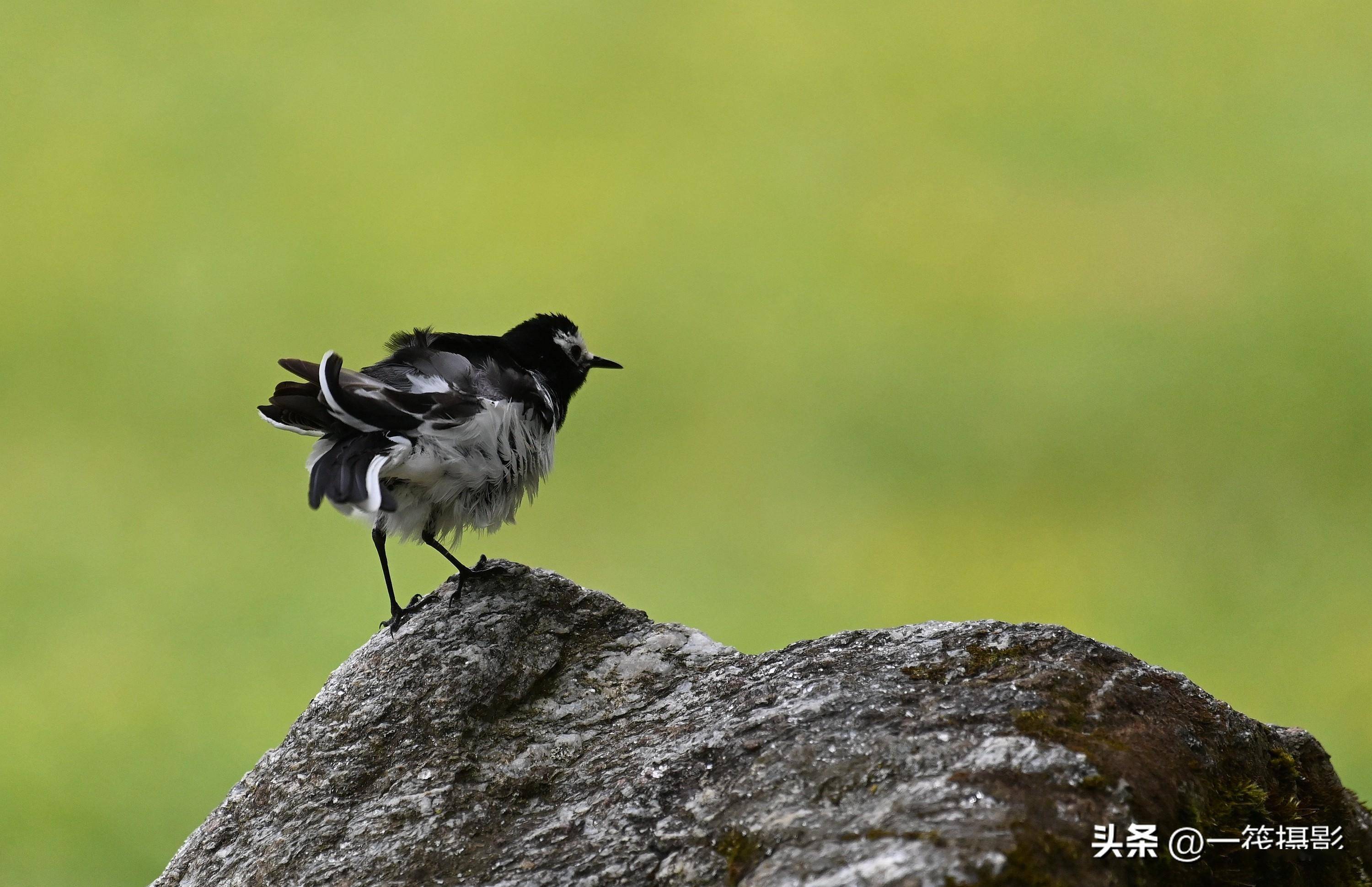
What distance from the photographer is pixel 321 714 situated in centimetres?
673

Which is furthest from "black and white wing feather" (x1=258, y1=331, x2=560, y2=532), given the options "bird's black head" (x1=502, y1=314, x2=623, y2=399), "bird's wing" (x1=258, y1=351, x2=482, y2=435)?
"bird's black head" (x1=502, y1=314, x2=623, y2=399)

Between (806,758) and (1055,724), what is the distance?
1039mm

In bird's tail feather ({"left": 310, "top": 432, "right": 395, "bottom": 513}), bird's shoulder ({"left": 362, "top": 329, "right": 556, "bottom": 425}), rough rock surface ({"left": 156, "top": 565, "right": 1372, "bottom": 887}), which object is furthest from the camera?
bird's shoulder ({"left": 362, "top": 329, "right": 556, "bottom": 425})

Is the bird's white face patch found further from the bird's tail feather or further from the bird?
the bird's tail feather

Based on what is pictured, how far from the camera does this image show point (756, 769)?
489 cm

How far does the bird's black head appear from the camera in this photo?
834cm

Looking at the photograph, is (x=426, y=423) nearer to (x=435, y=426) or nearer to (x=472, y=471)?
(x=435, y=426)

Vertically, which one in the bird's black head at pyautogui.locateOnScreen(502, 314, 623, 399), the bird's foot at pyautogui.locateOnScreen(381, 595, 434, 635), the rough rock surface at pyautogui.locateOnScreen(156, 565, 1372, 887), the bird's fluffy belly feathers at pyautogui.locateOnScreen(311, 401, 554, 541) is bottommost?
the rough rock surface at pyautogui.locateOnScreen(156, 565, 1372, 887)

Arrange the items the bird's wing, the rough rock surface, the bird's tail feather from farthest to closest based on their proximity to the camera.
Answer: the bird's wing → the bird's tail feather → the rough rock surface

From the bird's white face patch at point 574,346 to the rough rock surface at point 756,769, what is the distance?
215 centimetres

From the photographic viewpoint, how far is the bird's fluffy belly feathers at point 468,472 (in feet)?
22.5

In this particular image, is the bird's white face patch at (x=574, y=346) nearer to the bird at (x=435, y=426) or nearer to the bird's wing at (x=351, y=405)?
the bird at (x=435, y=426)

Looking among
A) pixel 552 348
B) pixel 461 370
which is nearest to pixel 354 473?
pixel 461 370

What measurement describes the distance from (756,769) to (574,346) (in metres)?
4.37
